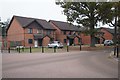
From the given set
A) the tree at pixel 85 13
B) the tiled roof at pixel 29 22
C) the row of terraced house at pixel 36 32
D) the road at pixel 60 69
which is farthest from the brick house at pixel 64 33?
the road at pixel 60 69

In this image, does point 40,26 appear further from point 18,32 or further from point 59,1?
point 59,1

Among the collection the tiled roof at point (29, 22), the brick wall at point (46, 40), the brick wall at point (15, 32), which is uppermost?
the tiled roof at point (29, 22)

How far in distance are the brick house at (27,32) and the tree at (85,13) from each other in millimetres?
13615

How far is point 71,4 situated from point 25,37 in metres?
15.3

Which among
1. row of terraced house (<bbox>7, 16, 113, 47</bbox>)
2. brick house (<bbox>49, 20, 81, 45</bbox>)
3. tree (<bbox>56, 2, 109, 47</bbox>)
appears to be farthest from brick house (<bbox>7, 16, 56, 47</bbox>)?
tree (<bbox>56, 2, 109, 47</bbox>)

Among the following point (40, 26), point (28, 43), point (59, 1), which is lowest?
point (28, 43)

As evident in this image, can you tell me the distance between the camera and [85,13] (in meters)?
40.8

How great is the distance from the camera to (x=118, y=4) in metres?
23.1

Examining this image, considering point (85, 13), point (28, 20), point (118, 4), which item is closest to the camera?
point (118, 4)

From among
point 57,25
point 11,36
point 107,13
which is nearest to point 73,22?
point 107,13

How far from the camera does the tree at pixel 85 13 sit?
40.9 metres

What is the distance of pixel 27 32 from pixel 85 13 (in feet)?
58.1

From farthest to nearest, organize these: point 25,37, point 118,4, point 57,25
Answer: point 57,25 → point 25,37 → point 118,4

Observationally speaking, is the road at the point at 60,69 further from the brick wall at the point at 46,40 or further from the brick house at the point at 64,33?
the brick house at the point at 64,33
